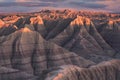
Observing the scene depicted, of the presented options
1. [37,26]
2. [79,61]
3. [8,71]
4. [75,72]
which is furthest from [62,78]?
[37,26]

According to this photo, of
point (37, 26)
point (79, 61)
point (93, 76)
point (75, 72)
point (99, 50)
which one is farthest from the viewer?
point (37, 26)

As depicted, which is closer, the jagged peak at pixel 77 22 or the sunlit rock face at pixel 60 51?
the sunlit rock face at pixel 60 51

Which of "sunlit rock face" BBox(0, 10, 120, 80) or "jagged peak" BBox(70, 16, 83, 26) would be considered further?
"jagged peak" BBox(70, 16, 83, 26)

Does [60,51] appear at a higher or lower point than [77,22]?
higher

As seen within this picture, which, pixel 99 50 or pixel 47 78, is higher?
pixel 47 78

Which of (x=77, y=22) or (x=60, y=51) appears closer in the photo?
(x=60, y=51)

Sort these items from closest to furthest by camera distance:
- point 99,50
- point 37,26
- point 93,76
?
point 93,76 → point 99,50 → point 37,26

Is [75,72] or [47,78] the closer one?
[47,78]

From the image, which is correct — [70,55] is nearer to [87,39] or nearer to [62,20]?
[87,39]
